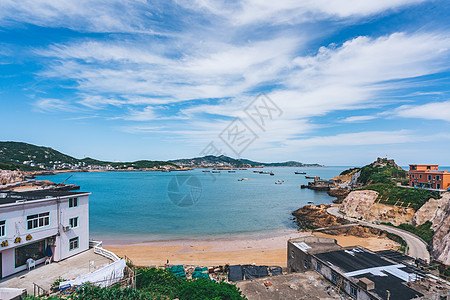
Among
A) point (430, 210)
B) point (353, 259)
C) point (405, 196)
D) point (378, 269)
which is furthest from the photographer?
point (405, 196)

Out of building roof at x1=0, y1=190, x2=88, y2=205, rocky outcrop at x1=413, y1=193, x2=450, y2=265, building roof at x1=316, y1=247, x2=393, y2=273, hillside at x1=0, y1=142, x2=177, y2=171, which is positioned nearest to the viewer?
building roof at x1=316, y1=247, x2=393, y2=273

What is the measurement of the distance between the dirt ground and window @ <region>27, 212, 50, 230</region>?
1293 cm

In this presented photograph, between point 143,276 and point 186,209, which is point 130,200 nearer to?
point 186,209

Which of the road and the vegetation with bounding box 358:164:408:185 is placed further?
the vegetation with bounding box 358:164:408:185

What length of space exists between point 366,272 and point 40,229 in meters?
19.8

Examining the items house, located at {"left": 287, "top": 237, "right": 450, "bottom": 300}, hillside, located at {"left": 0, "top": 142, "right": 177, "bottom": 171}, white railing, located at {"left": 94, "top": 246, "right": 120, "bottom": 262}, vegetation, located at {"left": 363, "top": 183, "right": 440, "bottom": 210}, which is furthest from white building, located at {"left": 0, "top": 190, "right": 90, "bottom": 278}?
hillside, located at {"left": 0, "top": 142, "right": 177, "bottom": 171}

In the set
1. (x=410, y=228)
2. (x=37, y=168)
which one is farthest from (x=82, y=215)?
(x=37, y=168)

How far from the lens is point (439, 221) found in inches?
Answer: 1006

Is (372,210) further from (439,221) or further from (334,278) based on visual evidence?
(334,278)

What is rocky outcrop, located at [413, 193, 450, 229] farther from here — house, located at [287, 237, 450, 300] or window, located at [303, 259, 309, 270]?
window, located at [303, 259, 309, 270]

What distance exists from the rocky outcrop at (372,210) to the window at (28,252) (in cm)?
3964

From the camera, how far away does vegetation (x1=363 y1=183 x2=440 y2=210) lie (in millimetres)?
31734

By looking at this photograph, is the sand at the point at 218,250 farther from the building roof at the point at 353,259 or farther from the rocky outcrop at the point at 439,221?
the building roof at the point at 353,259

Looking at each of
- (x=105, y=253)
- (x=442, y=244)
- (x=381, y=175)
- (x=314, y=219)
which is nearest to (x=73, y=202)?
(x=105, y=253)
